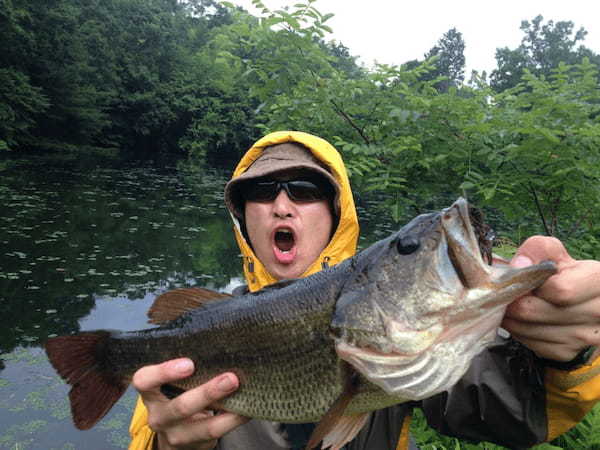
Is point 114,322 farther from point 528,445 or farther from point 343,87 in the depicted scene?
point 528,445

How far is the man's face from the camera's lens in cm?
304

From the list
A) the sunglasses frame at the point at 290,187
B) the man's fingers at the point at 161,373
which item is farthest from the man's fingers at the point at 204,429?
the sunglasses frame at the point at 290,187

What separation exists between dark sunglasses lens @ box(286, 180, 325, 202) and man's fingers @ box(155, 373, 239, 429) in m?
1.54

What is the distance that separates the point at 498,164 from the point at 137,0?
5557 cm

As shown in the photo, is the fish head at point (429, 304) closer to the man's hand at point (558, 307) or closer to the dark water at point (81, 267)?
the man's hand at point (558, 307)

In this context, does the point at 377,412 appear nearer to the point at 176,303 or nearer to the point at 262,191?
the point at 176,303

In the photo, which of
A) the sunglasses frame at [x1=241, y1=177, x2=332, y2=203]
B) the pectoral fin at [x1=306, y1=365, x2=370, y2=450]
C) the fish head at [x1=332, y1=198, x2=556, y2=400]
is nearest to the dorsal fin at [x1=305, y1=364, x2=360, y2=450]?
the pectoral fin at [x1=306, y1=365, x2=370, y2=450]

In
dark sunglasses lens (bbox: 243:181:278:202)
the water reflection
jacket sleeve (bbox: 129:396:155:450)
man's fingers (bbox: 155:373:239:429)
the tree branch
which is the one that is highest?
the tree branch

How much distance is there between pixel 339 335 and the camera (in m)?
1.61

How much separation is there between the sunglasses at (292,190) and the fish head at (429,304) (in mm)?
1605

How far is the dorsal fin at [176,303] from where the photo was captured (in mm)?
2117

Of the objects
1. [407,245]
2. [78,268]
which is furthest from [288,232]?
[78,268]

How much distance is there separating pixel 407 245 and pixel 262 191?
185 cm

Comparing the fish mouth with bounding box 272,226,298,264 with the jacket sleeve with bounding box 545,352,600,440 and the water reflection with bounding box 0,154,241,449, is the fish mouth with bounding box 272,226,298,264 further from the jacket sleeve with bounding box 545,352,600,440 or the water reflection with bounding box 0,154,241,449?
the water reflection with bounding box 0,154,241,449
